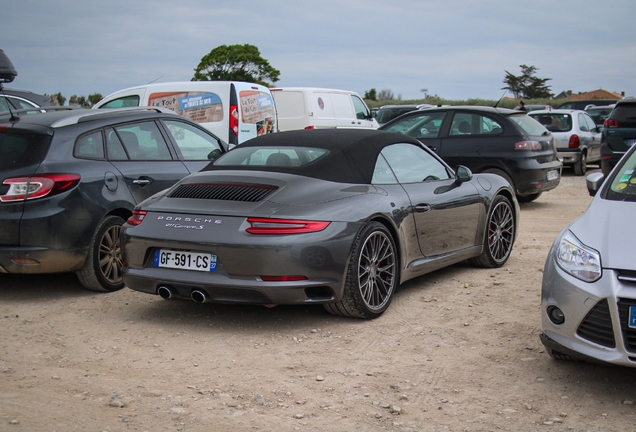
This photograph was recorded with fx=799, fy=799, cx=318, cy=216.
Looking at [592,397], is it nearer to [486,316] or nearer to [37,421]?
[486,316]

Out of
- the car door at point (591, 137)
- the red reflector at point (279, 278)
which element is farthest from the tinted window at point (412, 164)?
the car door at point (591, 137)

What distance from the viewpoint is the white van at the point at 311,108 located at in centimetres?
1939

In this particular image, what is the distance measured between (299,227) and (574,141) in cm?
1523

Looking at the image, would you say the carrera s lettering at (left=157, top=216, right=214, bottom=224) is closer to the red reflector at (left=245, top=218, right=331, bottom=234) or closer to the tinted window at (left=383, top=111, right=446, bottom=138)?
the red reflector at (left=245, top=218, right=331, bottom=234)

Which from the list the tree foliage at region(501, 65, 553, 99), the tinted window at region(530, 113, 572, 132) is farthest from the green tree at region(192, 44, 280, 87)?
the tinted window at region(530, 113, 572, 132)

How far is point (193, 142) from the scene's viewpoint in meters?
8.17

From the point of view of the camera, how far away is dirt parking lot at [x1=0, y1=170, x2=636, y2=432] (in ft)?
13.5

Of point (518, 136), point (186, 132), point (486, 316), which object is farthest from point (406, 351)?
point (518, 136)

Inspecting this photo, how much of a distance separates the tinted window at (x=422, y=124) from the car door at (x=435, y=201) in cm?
568

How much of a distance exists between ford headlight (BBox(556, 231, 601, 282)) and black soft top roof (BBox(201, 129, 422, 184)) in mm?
1921

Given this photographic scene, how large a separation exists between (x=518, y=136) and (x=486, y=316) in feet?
22.6

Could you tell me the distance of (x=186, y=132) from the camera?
8.12 meters

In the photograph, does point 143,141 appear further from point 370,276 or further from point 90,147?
point 370,276

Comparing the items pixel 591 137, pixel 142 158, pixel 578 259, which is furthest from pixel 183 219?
pixel 591 137
